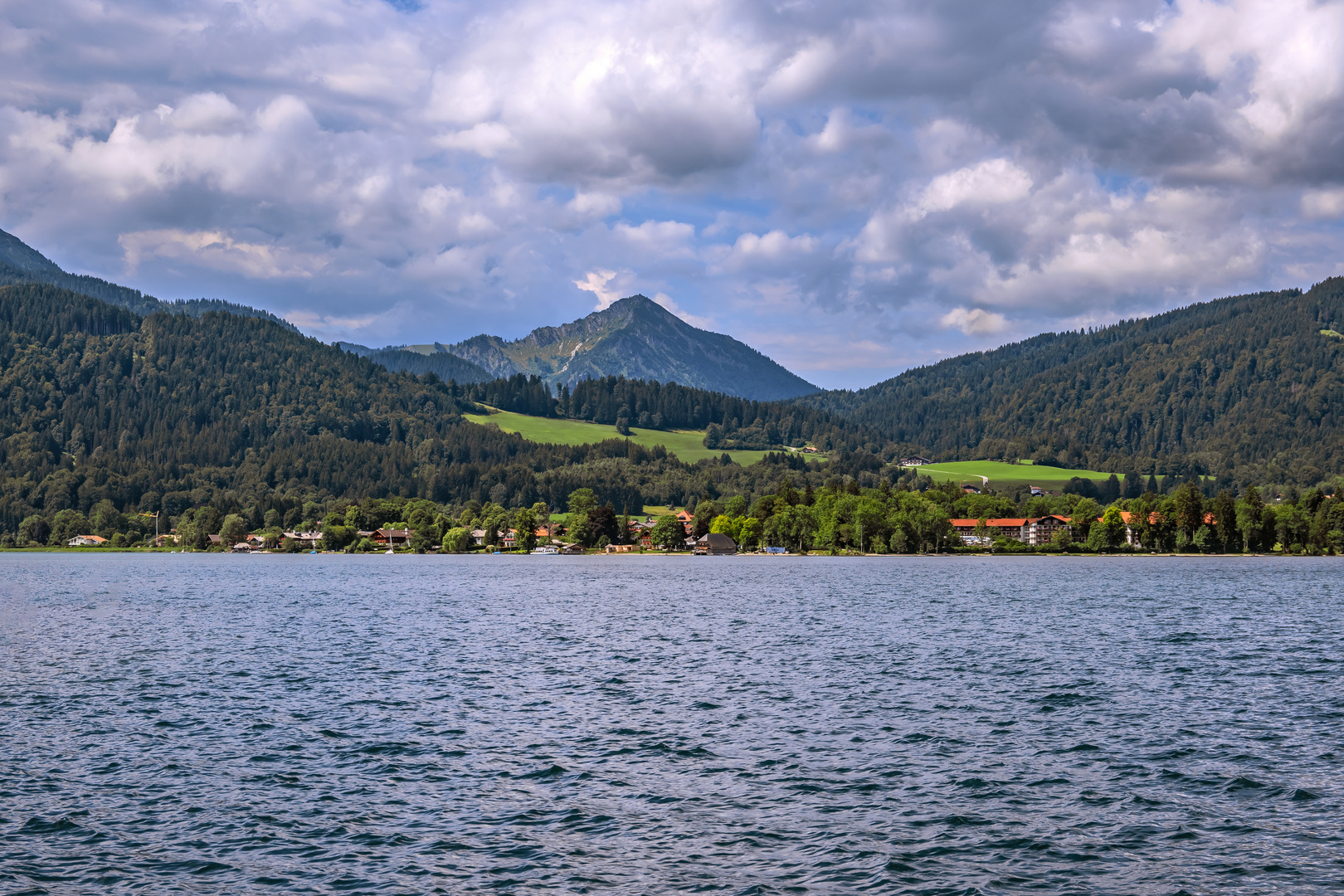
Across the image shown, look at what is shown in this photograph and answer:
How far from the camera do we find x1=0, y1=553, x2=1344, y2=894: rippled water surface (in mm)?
19703

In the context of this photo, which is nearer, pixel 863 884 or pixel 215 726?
pixel 863 884

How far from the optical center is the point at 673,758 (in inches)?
1133

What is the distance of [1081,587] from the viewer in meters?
112

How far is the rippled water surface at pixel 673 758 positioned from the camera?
64.6 feet

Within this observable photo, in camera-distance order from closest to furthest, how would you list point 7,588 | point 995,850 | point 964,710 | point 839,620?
point 995,850 → point 964,710 → point 839,620 → point 7,588

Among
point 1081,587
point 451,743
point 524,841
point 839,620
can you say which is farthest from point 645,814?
point 1081,587

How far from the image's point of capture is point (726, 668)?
47.3 m

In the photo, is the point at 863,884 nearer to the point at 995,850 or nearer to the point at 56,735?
the point at 995,850

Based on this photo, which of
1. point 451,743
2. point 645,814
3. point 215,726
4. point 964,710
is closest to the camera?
point 645,814

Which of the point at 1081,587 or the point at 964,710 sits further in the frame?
the point at 1081,587

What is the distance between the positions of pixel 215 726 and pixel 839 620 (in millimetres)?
47551

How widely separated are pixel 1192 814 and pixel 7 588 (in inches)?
4692

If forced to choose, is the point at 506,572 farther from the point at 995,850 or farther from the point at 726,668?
the point at 995,850

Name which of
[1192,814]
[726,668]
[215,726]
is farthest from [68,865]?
[726,668]
